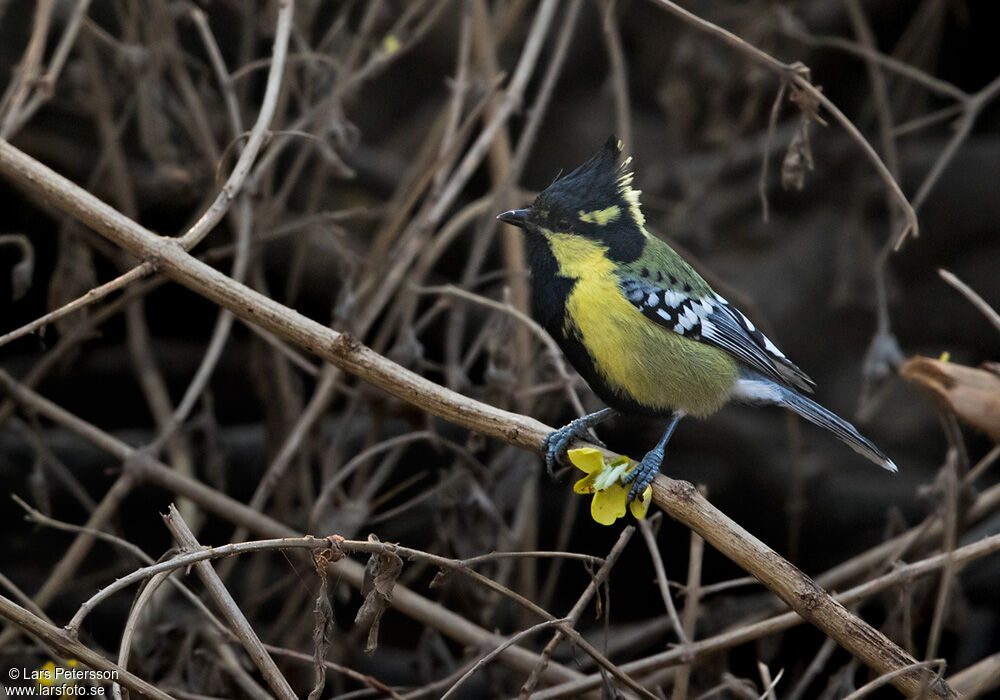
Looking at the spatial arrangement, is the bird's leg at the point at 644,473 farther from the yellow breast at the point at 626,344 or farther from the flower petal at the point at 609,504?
the yellow breast at the point at 626,344

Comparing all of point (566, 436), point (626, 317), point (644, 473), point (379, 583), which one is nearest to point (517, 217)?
point (626, 317)

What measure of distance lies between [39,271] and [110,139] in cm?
108

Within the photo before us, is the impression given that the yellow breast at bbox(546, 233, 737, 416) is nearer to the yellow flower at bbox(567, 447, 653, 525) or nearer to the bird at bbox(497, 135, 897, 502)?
the bird at bbox(497, 135, 897, 502)

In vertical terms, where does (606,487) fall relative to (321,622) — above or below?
above

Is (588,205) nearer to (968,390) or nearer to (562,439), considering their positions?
(562,439)

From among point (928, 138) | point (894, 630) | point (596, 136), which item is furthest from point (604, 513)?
point (928, 138)

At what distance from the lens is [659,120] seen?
18.8 feet

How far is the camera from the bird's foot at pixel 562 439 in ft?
6.93

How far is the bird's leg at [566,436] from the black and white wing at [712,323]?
32 centimetres

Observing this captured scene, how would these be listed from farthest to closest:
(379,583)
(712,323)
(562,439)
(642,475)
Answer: (712,323) < (562,439) < (642,475) < (379,583)

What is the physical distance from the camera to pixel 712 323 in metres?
2.49

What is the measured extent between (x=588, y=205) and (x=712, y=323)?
1.48 ft

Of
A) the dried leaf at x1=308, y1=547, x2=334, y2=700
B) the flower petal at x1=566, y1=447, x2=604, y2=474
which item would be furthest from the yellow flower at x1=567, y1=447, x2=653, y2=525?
the dried leaf at x1=308, y1=547, x2=334, y2=700

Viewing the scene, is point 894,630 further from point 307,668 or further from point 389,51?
point 389,51
